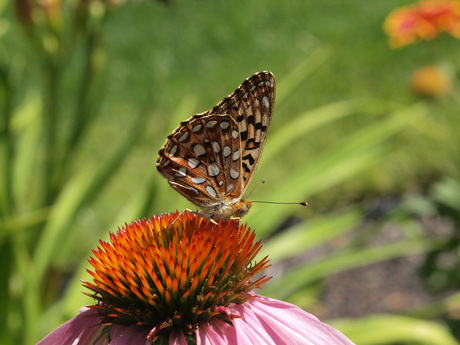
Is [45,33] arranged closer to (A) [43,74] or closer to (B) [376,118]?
(A) [43,74]

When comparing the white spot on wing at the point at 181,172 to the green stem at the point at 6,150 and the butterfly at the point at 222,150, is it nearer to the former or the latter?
the butterfly at the point at 222,150

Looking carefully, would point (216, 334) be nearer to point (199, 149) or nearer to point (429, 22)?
point (199, 149)

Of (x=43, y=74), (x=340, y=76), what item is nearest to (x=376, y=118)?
(x=340, y=76)

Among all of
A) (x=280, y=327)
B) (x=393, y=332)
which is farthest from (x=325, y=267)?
(x=280, y=327)

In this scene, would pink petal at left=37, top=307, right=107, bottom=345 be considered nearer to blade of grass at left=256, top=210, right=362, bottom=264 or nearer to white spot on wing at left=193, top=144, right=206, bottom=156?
white spot on wing at left=193, top=144, right=206, bottom=156

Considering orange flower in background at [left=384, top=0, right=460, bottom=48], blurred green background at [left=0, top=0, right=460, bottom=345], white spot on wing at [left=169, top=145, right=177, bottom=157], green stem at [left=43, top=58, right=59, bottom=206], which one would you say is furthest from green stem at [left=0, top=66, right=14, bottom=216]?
orange flower in background at [left=384, top=0, right=460, bottom=48]
